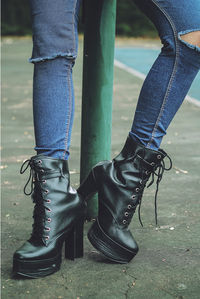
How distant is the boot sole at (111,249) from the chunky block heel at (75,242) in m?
0.05

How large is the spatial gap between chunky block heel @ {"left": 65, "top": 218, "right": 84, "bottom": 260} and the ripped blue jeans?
26 cm

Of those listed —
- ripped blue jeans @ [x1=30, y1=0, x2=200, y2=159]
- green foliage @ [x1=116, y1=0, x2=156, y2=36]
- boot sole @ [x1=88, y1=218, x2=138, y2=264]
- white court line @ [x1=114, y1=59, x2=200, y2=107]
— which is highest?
ripped blue jeans @ [x1=30, y1=0, x2=200, y2=159]

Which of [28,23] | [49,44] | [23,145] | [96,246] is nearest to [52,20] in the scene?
[49,44]

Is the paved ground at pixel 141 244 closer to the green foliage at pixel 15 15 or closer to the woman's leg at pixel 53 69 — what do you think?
the woman's leg at pixel 53 69

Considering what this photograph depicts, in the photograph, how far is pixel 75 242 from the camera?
1951mm

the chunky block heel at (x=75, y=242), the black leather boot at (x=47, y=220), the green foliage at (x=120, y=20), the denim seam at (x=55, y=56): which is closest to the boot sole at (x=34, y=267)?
the black leather boot at (x=47, y=220)

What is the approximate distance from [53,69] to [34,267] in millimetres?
647

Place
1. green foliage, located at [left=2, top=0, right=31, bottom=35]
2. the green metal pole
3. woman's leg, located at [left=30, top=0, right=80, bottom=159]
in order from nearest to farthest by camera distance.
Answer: woman's leg, located at [left=30, top=0, right=80, bottom=159]
the green metal pole
green foliage, located at [left=2, top=0, right=31, bottom=35]

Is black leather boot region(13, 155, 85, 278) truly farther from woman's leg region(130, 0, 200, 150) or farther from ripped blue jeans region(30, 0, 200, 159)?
woman's leg region(130, 0, 200, 150)

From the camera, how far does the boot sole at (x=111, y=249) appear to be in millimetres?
1913

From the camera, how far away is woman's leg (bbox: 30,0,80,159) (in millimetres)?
1831

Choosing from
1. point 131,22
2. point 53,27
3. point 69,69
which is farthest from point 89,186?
point 131,22

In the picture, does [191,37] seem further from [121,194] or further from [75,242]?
[75,242]

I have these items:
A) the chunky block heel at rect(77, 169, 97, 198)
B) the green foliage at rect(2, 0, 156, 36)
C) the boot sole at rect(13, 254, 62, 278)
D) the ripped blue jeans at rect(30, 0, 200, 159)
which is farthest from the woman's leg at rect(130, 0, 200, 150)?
the green foliage at rect(2, 0, 156, 36)
